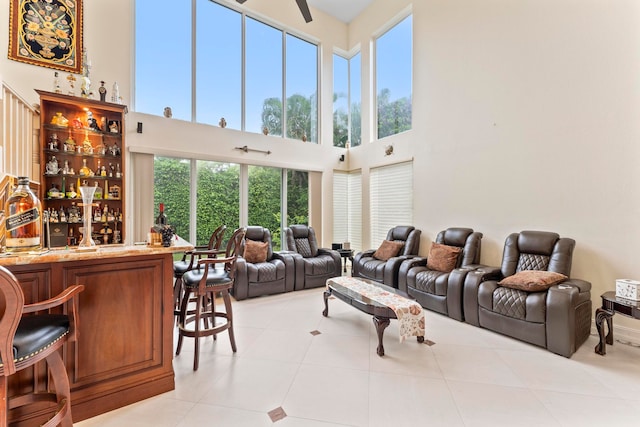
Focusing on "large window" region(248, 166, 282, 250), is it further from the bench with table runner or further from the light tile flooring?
the light tile flooring

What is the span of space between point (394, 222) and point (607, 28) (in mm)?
3748

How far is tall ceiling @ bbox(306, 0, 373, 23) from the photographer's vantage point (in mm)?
6035

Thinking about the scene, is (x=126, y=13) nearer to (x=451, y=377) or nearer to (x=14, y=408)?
(x=14, y=408)

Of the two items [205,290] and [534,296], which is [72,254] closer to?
[205,290]

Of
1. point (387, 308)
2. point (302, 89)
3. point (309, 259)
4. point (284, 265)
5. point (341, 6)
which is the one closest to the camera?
point (387, 308)

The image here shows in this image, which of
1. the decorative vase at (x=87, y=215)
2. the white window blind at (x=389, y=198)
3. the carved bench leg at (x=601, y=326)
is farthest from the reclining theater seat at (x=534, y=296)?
the decorative vase at (x=87, y=215)

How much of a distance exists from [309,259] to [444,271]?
225cm

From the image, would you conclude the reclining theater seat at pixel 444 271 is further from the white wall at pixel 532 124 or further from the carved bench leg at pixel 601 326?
the carved bench leg at pixel 601 326

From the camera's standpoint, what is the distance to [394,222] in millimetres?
5602

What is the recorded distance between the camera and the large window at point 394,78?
539 centimetres

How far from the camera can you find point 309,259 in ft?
16.5

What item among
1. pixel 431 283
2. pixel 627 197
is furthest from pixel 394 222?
pixel 627 197

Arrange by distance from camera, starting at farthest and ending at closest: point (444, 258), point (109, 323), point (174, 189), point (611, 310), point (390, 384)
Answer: point (174, 189)
point (444, 258)
point (611, 310)
point (390, 384)
point (109, 323)

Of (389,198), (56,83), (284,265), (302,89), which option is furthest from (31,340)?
(302,89)
